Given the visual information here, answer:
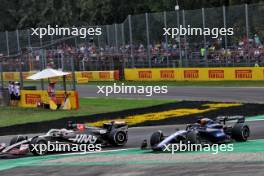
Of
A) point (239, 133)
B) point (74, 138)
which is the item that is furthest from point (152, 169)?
point (74, 138)

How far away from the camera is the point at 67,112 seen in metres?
25.6

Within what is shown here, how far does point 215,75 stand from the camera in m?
36.7

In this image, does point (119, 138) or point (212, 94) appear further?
point (212, 94)

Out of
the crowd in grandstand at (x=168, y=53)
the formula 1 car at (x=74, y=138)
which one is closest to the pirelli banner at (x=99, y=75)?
the crowd in grandstand at (x=168, y=53)

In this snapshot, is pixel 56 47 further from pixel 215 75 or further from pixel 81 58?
pixel 215 75

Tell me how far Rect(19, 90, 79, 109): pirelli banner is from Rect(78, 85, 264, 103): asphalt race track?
474 cm

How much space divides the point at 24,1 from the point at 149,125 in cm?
6309

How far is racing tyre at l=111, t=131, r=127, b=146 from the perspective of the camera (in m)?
15.3

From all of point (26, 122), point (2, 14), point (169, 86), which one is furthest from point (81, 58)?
point (2, 14)

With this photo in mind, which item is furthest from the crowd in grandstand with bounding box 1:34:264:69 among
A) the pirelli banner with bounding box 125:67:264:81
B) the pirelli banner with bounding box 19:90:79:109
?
the pirelli banner with bounding box 19:90:79:109

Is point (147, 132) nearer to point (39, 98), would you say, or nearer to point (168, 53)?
point (39, 98)

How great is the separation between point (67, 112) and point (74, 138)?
1082cm

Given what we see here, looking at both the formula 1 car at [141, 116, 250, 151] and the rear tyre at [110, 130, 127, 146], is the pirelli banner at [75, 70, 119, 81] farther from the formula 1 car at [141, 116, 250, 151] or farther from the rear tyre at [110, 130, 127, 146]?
the formula 1 car at [141, 116, 250, 151]

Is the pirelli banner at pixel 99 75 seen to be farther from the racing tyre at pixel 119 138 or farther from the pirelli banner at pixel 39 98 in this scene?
the racing tyre at pixel 119 138
